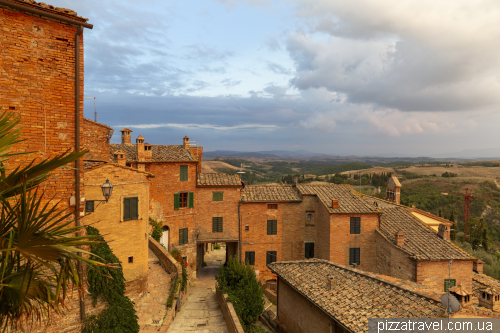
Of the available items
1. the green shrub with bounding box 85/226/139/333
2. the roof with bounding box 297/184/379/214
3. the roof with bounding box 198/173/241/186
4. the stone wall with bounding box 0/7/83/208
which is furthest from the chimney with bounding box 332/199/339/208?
the stone wall with bounding box 0/7/83/208

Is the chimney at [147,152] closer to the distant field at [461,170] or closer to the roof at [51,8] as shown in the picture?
the roof at [51,8]

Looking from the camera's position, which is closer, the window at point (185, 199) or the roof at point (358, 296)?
the roof at point (358, 296)

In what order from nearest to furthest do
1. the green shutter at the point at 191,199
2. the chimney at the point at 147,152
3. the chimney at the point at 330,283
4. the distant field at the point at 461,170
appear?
the chimney at the point at 330,283
the chimney at the point at 147,152
the green shutter at the point at 191,199
the distant field at the point at 461,170

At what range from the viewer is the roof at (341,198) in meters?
23.5

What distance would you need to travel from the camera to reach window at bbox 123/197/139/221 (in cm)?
1523

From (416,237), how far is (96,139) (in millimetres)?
23455

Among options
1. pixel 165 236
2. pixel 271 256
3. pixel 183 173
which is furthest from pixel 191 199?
pixel 271 256

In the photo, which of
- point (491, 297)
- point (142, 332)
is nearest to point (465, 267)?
point (491, 297)

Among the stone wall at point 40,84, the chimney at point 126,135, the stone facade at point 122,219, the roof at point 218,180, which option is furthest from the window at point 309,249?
the stone wall at point 40,84

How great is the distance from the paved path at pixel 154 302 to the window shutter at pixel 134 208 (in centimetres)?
463

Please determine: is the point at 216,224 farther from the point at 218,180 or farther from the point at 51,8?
the point at 51,8

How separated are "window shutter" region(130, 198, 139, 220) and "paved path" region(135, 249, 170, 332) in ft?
15.2

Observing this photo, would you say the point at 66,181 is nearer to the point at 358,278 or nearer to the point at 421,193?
the point at 358,278

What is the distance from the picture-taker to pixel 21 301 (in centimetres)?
417
